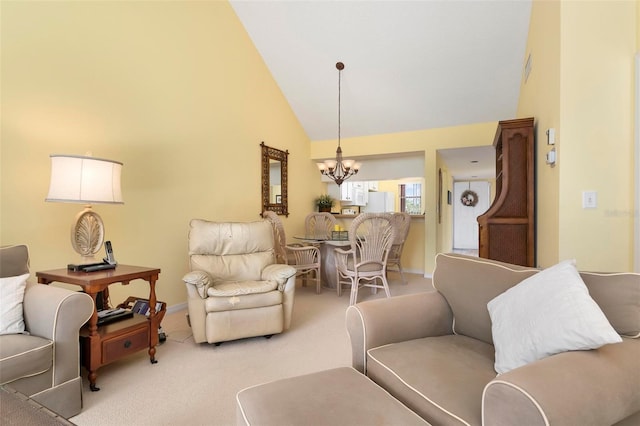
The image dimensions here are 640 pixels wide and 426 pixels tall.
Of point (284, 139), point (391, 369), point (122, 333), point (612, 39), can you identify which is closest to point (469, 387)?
point (391, 369)

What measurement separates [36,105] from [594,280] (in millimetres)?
3473

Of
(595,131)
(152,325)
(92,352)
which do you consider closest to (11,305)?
(92,352)

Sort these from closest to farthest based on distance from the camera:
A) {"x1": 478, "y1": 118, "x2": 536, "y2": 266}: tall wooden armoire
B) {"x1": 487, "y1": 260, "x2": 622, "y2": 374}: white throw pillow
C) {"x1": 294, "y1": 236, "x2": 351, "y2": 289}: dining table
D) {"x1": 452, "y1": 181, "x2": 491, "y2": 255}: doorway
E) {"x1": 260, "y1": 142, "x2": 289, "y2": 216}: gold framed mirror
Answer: {"x1": 487, "y1": 260, "x2": 622, "y2": 374}: white throw pillow, {"x1": 478, "y1": 118, "x2": 536, "y2": 266}: tall wooden armoire, {"x1": 294, "y1": 236, "x2": 351, "y2": 289}: dining table, {"x1": 260, "y1": 142, "x2": 289, "y2": 216}: gold framed mirror, {"x1": 452, "y1": 181, "x2": 491, "y2": 255}: doorway

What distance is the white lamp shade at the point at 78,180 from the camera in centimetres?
203

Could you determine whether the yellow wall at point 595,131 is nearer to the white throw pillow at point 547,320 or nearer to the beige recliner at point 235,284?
the white throw pillow at point 547,320

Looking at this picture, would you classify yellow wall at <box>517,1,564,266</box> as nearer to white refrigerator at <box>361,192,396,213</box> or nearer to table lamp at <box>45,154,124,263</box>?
table lamp at <box>45,154,124,263</box>

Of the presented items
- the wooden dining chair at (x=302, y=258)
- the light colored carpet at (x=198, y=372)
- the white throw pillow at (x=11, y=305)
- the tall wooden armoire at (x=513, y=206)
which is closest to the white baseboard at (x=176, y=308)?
the light colored carpet at (x=198, y=372)

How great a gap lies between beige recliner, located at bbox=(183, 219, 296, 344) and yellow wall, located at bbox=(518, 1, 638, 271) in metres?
2.08

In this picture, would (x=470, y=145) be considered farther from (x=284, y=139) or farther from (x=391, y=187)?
(x=391, y=187)

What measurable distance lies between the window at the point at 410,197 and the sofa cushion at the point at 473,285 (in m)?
7.64

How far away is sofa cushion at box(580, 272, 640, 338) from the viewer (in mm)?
1155

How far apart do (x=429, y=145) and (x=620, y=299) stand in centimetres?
434

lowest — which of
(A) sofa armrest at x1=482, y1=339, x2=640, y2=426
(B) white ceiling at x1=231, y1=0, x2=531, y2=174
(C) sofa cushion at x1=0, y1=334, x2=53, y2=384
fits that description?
(C) sofa cushion at x1=0, y1=334, x2=53, y2=384

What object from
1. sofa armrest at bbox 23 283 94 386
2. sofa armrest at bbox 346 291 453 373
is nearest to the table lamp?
sofa armrest at bbox 23 283 94 386
